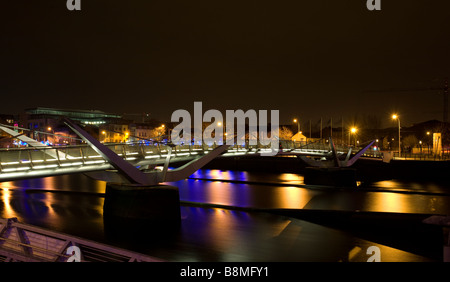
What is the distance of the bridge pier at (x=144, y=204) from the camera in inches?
784

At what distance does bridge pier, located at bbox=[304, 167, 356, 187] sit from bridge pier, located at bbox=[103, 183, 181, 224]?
2070 centimetres

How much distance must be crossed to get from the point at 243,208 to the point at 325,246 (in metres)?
9.61

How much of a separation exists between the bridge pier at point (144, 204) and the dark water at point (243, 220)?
887 millimetres

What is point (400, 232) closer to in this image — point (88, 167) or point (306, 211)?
point (306, 211)

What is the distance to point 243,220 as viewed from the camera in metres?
22.6

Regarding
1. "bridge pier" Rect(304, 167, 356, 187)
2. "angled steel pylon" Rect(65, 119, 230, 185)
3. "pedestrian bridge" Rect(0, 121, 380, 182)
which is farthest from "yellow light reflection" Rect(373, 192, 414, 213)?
"angled steel pylon" Rect(65, 119, 230, 185)

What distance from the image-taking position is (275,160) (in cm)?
5691

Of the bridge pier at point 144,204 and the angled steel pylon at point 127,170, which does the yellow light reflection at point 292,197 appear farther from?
the bridge pier at point 144,204

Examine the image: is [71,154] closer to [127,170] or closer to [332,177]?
[127,170]

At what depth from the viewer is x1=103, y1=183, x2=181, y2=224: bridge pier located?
19.9m

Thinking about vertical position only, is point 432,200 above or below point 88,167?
below

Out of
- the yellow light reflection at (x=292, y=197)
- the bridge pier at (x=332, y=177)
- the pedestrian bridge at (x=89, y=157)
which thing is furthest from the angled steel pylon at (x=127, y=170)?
the bridge pier at (x=332, y=177)

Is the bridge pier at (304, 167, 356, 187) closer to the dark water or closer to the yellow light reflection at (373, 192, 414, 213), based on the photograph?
the dark water
